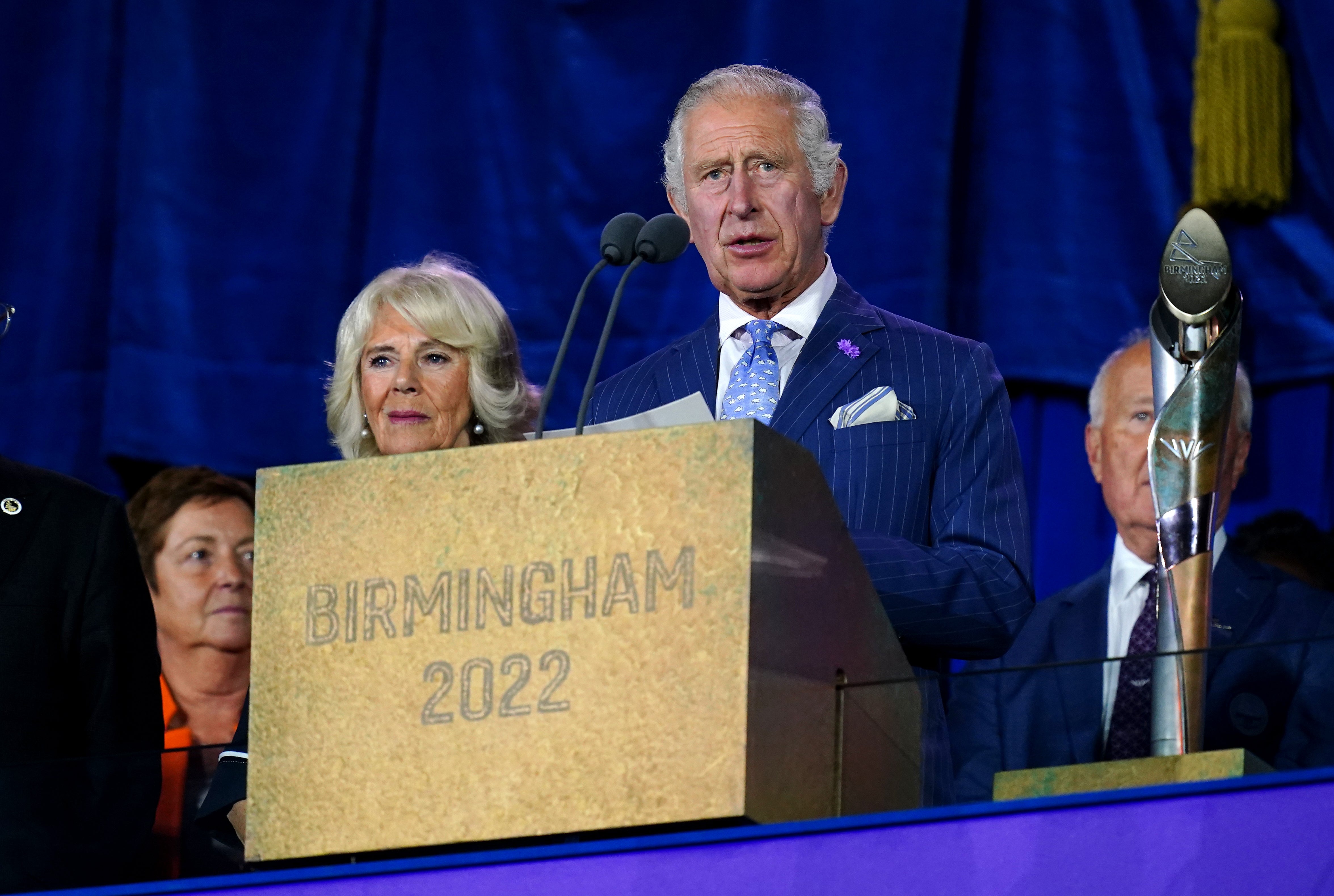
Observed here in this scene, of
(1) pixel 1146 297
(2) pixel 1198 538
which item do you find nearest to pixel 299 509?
(2) pixel 1198 538

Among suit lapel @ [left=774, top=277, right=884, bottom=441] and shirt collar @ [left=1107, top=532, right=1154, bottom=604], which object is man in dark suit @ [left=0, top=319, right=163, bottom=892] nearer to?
suit lapel @ [left=774, top=277, right=884, bottom=441]

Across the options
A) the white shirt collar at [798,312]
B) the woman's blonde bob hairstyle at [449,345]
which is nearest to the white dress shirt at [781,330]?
the white shirt collar at [798,312]

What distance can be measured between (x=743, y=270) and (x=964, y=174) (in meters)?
1.62

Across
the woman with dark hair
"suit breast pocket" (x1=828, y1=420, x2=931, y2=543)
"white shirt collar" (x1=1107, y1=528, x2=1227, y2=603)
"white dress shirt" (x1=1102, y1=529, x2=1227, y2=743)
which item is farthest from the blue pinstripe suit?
the woman with dark hair

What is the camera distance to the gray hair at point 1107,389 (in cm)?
313

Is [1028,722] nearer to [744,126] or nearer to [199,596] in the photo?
[744,126]

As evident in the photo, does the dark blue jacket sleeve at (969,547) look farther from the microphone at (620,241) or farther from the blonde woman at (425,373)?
the blonde woman at (425,373)

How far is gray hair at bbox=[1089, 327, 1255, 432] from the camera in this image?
123 inches

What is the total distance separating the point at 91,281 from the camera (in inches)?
166

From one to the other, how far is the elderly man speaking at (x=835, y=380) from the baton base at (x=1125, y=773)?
13.6 inches

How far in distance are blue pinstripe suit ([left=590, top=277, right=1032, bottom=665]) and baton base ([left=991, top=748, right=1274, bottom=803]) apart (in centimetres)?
35

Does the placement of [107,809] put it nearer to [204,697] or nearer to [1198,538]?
[1198,538]

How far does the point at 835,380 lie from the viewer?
2281 millimetres

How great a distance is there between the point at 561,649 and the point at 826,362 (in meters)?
0.85
